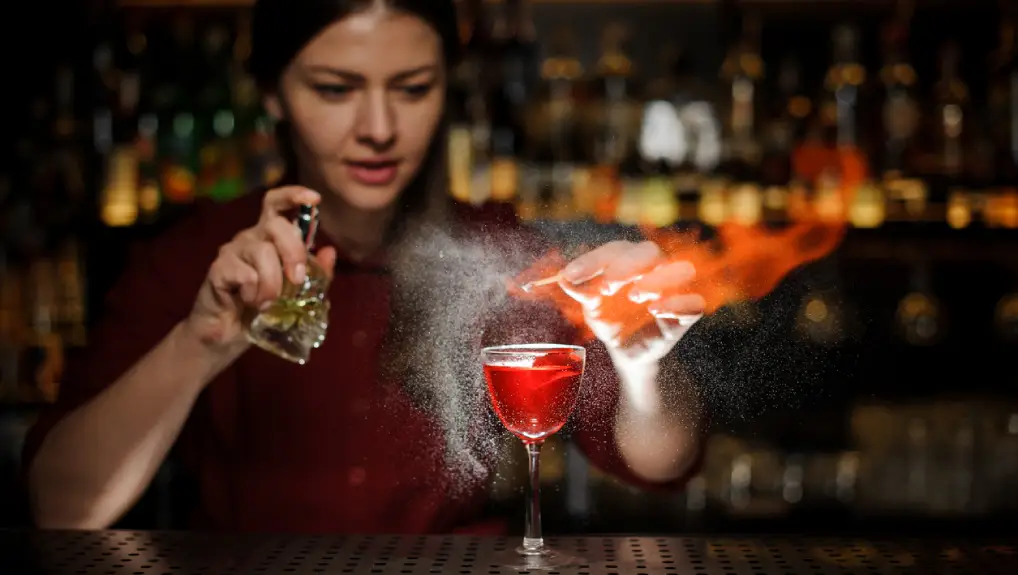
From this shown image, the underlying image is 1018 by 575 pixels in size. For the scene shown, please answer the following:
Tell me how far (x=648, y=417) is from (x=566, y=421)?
115 millimetres

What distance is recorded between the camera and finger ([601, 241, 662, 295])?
3.62 feet

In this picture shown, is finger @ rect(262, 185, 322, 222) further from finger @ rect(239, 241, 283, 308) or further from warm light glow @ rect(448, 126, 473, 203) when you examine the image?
warm light glow @ rect(448, 126, 473, 203)

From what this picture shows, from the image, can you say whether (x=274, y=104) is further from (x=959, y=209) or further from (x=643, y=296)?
(x=959, y=209)

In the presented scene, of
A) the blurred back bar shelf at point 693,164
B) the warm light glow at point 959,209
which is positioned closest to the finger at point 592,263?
the blurred back bar shelf at point 693,164

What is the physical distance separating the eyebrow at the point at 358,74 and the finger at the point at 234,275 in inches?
18.0

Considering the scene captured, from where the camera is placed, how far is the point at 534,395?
1018 mm

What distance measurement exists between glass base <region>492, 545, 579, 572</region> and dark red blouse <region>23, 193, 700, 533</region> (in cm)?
36

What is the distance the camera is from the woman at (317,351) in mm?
1285

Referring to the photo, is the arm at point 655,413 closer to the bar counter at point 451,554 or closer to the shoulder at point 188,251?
the bar counter at point 451,554

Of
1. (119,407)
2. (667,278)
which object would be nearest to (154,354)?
(119,407)

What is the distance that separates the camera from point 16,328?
272 cm

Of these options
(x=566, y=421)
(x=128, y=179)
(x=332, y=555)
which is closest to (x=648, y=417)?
(x=566, y=421)

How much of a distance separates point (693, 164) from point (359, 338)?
138 centimetres

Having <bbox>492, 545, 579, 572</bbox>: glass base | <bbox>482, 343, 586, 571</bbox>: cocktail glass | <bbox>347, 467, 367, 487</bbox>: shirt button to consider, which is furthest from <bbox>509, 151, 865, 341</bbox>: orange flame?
<bbox>347, 467, 367, 487</bbox>: shirt button
